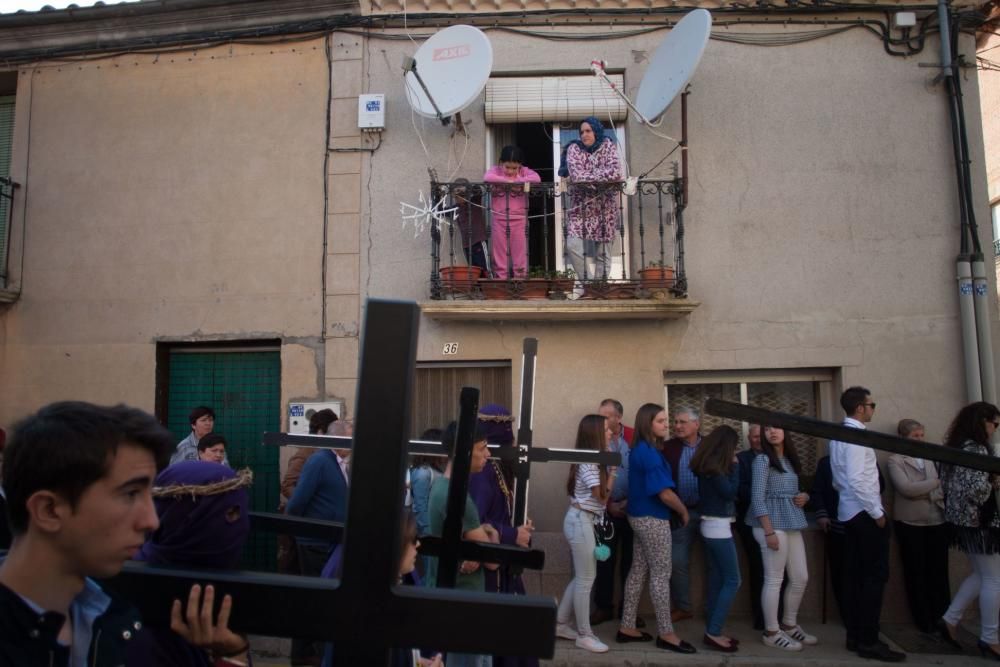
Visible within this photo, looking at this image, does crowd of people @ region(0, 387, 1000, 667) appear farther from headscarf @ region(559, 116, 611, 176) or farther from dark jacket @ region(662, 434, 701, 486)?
headscarf @ region(559, 116, 611, 176)

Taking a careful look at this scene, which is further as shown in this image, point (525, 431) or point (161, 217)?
point (161, 217)

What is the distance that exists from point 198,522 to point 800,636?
5.84 metres

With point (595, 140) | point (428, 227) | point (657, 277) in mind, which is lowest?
point (657, 277)

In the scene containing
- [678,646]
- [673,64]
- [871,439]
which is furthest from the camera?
[673,64]

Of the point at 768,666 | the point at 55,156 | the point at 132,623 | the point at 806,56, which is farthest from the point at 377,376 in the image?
the point at 55,156

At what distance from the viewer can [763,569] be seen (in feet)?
20.8

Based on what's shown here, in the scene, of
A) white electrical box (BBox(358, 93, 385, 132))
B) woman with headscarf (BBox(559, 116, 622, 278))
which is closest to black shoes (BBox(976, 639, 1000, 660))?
woman with headscarf (BBox(559, 116, 622, 278))

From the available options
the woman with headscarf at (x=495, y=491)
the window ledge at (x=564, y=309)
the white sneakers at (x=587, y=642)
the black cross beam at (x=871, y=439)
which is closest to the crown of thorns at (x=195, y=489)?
the black cross beam at (x=871, y=439)

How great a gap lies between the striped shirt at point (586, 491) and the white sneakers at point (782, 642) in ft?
5.84

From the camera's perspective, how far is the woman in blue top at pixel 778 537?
5973 millimetres

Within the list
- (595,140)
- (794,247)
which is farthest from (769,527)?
(595,140)

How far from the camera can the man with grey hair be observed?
250 inches

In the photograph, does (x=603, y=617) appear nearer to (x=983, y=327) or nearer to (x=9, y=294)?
(x=983, y=327)

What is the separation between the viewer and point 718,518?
5887 millimetres
